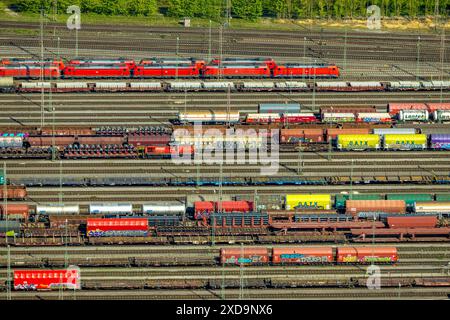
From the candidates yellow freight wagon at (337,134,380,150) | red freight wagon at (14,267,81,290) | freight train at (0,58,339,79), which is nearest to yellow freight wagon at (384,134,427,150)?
yellow freight wagon at (337,134,380,150)

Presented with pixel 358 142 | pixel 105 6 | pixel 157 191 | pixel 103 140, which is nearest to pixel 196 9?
pixel 105 6

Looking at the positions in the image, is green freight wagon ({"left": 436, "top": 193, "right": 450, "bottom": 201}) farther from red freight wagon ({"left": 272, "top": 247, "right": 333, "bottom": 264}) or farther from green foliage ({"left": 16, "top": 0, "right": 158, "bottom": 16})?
green foliage ({"left": 16, "top": 0, "right": 158, "bottom": 16})

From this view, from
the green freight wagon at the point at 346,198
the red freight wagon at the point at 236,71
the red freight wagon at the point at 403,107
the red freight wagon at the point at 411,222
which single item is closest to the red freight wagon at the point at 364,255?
the red freight wagon at the point at 411,222

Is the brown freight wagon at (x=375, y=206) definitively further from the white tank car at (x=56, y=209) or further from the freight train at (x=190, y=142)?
the white tank car at (x=56, y=209)

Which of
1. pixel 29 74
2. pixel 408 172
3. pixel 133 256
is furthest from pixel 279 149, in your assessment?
pixel 29 74

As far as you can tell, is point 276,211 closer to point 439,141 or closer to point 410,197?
point 410,197
